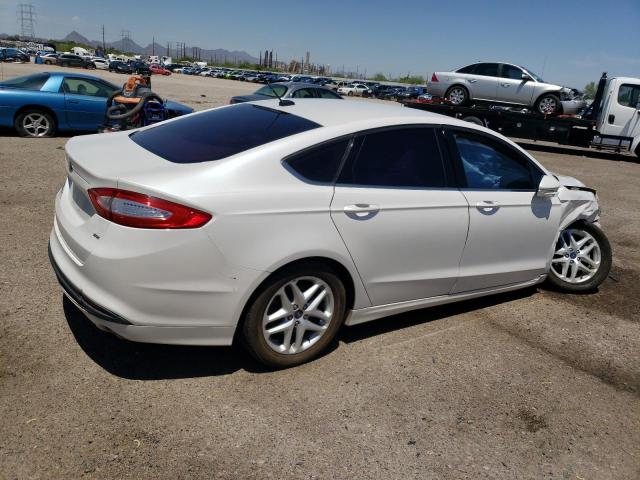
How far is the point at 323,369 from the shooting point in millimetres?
3361

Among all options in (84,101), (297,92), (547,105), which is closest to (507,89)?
(547,105)

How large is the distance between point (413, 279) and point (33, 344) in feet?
8.03

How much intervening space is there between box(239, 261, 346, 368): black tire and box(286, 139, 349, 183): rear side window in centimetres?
52

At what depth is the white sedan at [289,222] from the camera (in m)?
2.73

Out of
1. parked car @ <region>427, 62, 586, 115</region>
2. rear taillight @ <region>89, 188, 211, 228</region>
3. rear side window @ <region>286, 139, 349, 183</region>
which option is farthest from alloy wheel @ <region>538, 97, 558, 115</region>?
rear taillight @ <region>89, 188, 211, 228</region>

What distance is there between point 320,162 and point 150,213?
1.06 meters

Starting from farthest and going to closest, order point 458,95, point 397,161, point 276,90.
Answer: point 458,95, point 276,90, point 397,161

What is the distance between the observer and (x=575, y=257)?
4918 mm

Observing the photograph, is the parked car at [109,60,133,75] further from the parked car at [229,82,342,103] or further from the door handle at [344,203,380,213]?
the door handle at [344,203,380,213]

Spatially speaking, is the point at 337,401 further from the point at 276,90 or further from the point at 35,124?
the point at 276,90

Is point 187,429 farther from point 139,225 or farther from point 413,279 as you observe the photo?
point 413,279

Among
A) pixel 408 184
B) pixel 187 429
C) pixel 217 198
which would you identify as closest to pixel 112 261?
pixel 217 198

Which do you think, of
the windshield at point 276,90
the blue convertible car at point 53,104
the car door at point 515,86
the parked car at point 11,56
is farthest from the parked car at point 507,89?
the parked car at point 11,56

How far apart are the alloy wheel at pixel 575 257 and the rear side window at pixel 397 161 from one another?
5.93 feet
